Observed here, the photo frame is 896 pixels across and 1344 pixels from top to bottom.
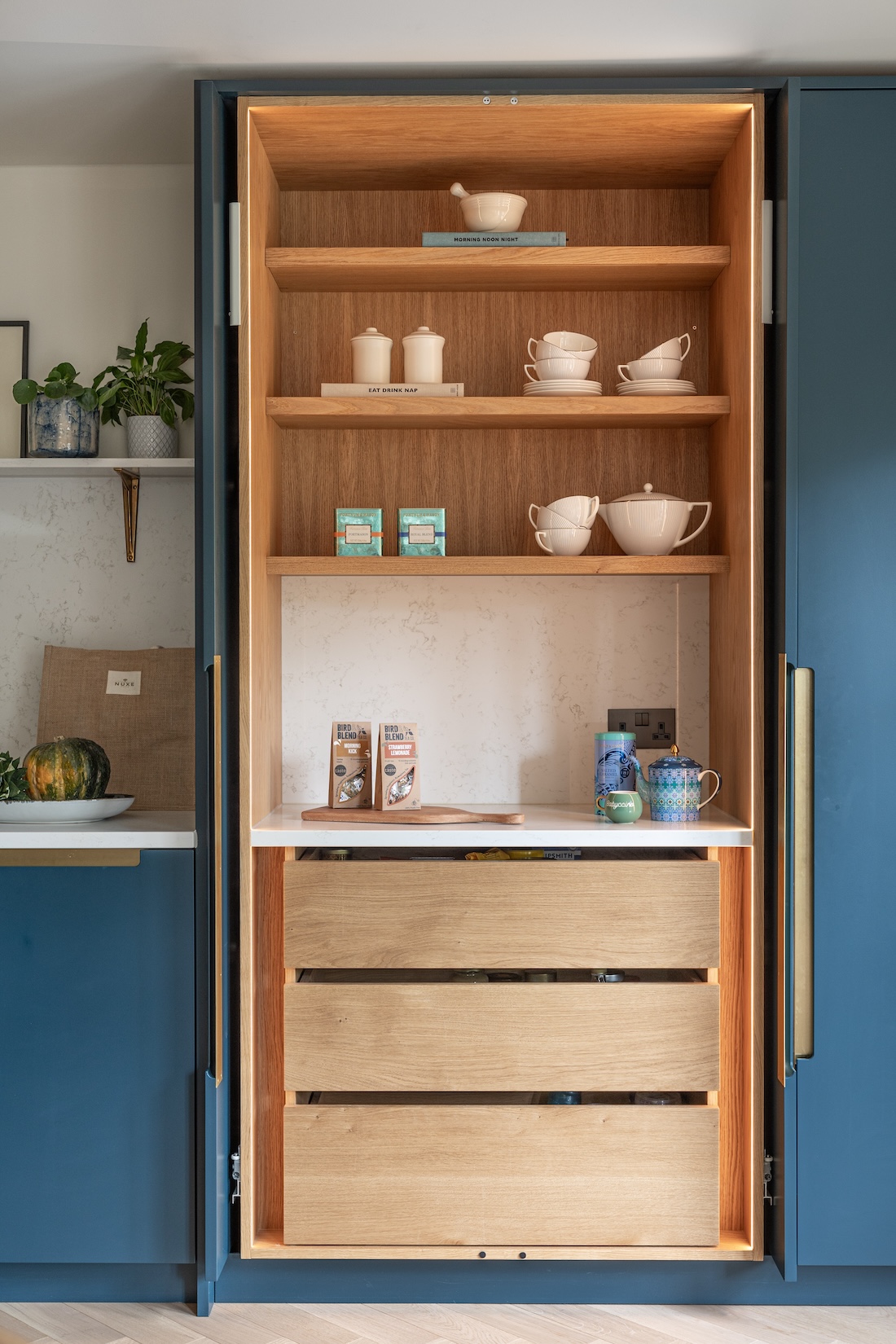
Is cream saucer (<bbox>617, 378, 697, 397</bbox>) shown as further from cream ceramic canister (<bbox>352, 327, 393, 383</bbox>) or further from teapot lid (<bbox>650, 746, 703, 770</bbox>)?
teapot lid (<bbox>650, 746, 703, 770</bbox>)

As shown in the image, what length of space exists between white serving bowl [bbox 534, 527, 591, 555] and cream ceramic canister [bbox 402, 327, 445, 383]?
1.33ft

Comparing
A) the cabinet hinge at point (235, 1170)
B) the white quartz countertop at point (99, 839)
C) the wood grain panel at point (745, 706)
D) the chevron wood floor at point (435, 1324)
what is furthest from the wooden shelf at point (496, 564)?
the chevron wood floor at point (435, 1324)

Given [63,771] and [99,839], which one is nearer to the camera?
[99,839]

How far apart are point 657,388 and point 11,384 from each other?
152cm

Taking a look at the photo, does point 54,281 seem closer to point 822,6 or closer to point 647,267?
point 647,267

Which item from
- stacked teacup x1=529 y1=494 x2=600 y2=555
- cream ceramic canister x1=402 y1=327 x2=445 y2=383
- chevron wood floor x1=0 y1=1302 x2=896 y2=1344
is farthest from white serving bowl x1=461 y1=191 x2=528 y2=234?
chevron wood floor x1=0 y1=1302 x2=896 y2=1344

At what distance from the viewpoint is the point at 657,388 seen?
231 cm

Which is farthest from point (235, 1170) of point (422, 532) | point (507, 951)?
point (422, 532)

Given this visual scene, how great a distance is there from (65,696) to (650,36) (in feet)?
6.17

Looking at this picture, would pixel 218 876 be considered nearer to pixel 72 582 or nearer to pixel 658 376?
pixel 72 582

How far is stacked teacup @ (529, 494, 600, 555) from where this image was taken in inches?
91.6

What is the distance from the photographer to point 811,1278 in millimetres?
Result: 2213

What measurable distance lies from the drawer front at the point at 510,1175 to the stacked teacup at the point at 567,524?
114 centimetres

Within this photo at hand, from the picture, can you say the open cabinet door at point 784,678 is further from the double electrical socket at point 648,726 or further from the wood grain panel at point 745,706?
the double electrical socket at point 648,726
